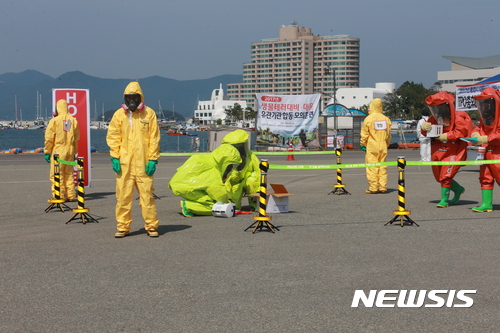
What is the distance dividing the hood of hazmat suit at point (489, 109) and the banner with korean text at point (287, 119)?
2518cm

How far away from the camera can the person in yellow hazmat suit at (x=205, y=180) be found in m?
11.0

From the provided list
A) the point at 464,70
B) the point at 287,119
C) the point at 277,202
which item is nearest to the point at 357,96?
the point at 464,70

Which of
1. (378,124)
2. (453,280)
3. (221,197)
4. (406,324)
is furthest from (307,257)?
(378,124)

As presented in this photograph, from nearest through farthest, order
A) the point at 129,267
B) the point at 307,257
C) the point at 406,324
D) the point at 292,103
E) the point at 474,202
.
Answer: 1. the point at 406,324
2. the point at 129,267
3. the point at 307,257
4. the point at 474,202
5. the point at 292,103

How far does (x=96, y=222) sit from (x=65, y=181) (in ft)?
10.1

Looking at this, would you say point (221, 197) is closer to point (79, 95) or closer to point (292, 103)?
point (79, 95)

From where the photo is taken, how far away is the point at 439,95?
1219 centimetres

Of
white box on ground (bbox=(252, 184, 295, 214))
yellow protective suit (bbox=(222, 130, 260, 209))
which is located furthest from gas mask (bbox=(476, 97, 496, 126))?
yellow protective suit (bbox=(222, 130, 260, 209))

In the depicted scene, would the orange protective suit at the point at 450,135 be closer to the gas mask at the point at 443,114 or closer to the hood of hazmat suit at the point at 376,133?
the gas mask at the point at 443,114

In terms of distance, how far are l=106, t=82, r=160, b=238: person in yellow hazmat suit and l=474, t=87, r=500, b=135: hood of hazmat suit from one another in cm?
638

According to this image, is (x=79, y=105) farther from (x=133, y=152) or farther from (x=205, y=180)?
(x=133, y=152)

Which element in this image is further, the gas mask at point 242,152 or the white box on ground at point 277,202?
the white box on ground at point 277,202

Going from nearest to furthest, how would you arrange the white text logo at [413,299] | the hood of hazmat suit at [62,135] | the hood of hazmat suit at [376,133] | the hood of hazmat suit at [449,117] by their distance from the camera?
the white text logo at [413,299], the hood of hazmat suit at [449,117], the hood of hazmat suit at [62,135], the hood of hazmat suit at [376,133]

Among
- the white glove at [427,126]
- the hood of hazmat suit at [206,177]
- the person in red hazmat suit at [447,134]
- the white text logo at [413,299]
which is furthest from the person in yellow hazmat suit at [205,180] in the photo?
the white text logo at [413,299]
